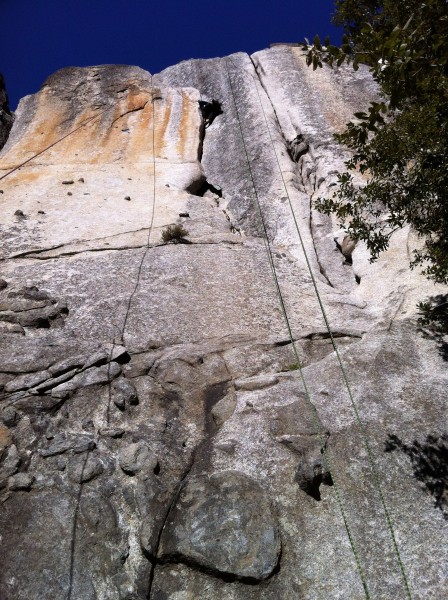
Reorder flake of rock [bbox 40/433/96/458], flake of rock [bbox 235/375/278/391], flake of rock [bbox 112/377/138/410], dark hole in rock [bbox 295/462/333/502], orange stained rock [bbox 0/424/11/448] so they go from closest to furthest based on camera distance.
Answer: dark hole in rock [bbox 295/462/333/502]
flake of rock [bbox 40/433/96/458]
orange stained rock [bbox 0/424/11/448]
flake of rock [bbox 112/377/138/410]
flake of rock [bbox 235/375/278/391]

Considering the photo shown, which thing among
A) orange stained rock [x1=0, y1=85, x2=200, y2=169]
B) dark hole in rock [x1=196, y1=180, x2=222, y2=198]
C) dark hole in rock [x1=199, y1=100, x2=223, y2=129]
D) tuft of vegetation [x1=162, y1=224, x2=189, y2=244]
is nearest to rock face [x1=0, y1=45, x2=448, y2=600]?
tuft of vegetation [x1=162, y1=224, x2=189, y2=244]

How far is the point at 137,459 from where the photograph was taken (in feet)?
19.0

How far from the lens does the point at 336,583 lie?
4797mm

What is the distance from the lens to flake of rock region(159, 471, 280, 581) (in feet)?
16.2

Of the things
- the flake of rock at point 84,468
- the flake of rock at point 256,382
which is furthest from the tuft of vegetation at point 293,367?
the flake of rock at point 84,468

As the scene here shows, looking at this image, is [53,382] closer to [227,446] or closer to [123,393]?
[123,393]

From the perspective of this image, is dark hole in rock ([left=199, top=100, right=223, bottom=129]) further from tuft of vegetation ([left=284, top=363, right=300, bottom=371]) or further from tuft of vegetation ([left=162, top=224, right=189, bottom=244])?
tuft of vegetation ([left=284, top=363, right=300, bottom=371])

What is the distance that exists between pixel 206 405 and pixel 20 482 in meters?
2.35

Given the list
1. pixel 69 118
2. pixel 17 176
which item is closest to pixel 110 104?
pixel 69 118

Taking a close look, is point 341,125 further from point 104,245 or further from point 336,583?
point 336,583

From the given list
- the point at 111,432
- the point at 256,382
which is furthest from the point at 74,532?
the point at 256,382

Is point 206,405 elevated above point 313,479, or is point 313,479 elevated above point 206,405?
point 313,479

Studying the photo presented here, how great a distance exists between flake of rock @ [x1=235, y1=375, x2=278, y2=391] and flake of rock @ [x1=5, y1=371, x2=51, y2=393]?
2.52 metres

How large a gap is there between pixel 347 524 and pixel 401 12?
6197 millimetres
